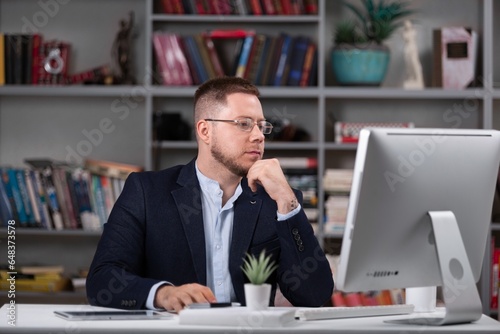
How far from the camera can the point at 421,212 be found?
196 centimetres

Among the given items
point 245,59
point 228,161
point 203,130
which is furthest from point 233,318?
point 245,59

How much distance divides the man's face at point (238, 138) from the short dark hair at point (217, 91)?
0.03m

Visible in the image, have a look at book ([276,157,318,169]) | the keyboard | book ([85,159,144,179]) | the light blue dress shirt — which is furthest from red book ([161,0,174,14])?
the keyboard

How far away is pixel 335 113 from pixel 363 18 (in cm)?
54

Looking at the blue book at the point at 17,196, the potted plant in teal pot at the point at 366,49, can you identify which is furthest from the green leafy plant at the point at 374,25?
the blue book at the point at 17,196

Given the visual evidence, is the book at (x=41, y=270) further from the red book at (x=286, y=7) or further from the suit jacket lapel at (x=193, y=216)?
the suit jacket lapel at (x=193, y=216)

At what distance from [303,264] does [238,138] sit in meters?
0.47

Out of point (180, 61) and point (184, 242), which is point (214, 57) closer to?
point (180, 61)

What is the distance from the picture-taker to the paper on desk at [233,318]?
5.98 ft

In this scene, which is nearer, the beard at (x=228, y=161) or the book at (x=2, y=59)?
the beard at (x=228, y=161)

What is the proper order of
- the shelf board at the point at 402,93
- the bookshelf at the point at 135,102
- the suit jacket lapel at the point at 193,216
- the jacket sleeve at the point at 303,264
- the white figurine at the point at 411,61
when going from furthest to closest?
1. the bookshelf at the point at 135,102
2. the white figurine at the point at 411,61
3. the shelf board at the point at 402,93
4. the suit jacket lapel at the point at 193,216
5. the jacket sleeve at the point at 303,264

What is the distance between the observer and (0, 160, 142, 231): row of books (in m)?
4.20

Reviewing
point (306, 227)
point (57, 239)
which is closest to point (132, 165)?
point (57, 239)

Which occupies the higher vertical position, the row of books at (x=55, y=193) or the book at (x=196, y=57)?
the book at (x=196, y=57)
